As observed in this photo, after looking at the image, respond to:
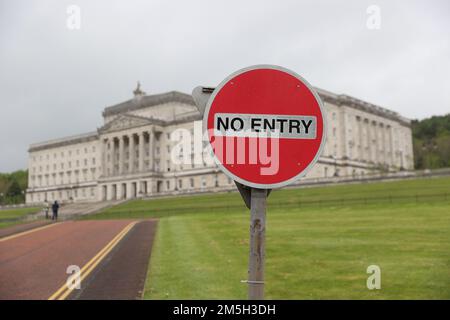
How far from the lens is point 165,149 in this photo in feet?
400

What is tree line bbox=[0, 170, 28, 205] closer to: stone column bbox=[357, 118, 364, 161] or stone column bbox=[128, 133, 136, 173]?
stone column bbox=[128, 133, 136, 173]

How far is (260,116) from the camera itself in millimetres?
3719

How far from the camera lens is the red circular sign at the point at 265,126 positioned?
365 cm

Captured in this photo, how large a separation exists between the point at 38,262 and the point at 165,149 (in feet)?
338

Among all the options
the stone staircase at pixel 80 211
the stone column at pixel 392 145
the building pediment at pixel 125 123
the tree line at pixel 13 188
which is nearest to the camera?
the stone staircase at pixel 80 211

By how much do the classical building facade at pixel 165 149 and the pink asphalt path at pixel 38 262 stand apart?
7677 cm

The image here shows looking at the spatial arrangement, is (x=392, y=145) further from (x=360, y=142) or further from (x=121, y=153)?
(x=121, y=153)

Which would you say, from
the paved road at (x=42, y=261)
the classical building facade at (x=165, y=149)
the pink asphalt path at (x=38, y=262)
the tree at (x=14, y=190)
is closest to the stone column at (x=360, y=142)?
the classical building facade at (x=165, y=149)

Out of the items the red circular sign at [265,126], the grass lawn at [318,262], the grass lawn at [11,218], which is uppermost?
the red circular sign at [265,126]

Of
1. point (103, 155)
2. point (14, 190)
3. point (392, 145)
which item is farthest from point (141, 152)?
point (392, 145)

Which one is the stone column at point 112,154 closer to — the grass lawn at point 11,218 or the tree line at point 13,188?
the tree line at point 13,188

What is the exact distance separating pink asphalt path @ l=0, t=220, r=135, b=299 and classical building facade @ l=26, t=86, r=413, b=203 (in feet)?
252

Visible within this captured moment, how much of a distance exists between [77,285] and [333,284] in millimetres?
6658

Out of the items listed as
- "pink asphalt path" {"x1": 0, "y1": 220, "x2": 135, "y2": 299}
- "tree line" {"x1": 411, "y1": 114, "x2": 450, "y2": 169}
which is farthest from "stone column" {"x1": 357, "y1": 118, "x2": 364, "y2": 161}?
"pink asphalt path" {"x1": 0, "y1": 220, "x2": 135, "y2": 299}
